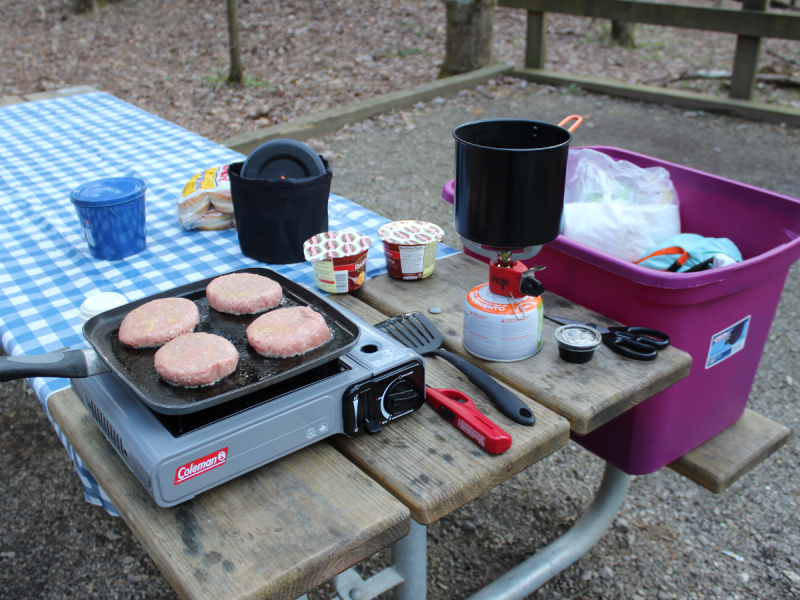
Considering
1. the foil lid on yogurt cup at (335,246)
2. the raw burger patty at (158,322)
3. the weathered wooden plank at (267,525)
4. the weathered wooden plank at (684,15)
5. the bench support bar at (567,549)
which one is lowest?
the bench support bar at (567,549)

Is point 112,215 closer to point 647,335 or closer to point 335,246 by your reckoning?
point 335,246

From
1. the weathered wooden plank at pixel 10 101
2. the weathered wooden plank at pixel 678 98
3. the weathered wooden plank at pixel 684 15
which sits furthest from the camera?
the weathered wooden plank at pixel 678 98

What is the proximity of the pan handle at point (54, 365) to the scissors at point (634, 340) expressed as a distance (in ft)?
2.99

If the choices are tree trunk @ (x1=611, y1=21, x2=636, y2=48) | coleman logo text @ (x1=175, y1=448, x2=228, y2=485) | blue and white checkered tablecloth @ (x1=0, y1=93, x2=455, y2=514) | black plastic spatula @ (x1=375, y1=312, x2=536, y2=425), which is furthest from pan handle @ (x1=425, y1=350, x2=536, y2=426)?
tree trunk @ (x1=611, y1=21, x2=636, y2=48)

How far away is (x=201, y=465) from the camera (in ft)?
3.00

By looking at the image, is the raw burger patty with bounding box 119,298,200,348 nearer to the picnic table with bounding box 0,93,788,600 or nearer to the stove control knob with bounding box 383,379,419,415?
the picnic table with bounding box 0,93,788,600

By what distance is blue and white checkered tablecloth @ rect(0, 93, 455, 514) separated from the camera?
159 cm

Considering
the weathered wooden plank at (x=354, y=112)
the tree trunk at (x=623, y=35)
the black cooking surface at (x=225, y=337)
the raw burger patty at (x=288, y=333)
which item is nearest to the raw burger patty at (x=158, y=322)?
the black cooking surface at (x=225, y=337)

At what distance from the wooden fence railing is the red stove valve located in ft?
16.0

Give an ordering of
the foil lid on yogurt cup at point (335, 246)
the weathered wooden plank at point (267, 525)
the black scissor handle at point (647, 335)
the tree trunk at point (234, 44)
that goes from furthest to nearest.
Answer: the tree trunk at point (234, 44) → the foil lid on yogurt cup at point (335, 246) → the black scissor handle at point (647, 335) → the weathered wooden plank at point (267, 525)

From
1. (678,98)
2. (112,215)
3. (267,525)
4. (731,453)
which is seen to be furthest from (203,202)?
(678,98)

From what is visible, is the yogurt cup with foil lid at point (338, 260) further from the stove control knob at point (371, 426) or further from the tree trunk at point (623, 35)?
the tree trunk at point (623, 35)

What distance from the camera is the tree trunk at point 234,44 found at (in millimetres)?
5412

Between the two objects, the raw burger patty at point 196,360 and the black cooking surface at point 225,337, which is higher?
the raw burger patty at point 196,360
